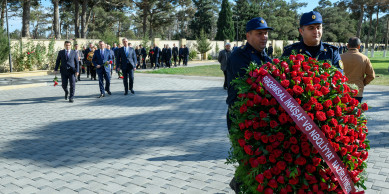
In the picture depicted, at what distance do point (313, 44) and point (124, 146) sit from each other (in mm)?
3766

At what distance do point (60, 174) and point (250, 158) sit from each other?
3.15 meters

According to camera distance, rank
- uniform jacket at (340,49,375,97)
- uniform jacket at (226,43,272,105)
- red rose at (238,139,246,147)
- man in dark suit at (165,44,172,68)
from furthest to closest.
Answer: man in dark suit at (165,44,172,68) → uniform jacket at (340,49,375,97) → uniform jacket at (226,43,272,105) → red rose at (238,139,246,147)

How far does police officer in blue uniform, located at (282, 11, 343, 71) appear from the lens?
3475 mm

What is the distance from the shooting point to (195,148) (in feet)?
19.5

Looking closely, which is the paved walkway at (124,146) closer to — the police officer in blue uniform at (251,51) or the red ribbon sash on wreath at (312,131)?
the red ribbon sash on wreath at (312,131)

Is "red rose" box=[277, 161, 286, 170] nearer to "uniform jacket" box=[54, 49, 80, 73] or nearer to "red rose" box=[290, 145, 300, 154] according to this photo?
"red rose" box=[290, 145, 300, 154]

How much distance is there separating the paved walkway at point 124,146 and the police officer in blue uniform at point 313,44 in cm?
74

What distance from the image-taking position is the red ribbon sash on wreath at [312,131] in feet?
7.93

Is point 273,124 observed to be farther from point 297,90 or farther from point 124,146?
point 124,146

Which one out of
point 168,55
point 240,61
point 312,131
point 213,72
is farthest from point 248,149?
point 168,55

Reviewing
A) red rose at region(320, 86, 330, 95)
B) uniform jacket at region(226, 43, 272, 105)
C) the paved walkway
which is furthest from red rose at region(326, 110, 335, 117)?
uniform jacket at region(226, 43, 272, 105)

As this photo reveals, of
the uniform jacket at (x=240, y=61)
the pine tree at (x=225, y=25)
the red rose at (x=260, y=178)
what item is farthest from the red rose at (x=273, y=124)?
the pine tree at (x=225, y=25)

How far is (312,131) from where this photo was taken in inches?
95.1

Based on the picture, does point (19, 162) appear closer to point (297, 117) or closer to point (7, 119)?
point (7, 119)
